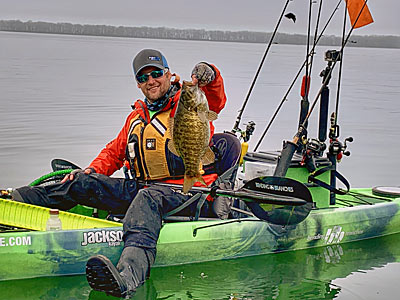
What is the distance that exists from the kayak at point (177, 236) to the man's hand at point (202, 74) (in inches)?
58.7

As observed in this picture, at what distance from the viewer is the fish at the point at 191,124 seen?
182 inches

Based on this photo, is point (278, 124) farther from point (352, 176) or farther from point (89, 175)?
point (89, 175)

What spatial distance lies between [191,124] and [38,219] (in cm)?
187

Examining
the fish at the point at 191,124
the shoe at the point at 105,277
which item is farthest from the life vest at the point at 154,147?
the shoe at the point at 105,277

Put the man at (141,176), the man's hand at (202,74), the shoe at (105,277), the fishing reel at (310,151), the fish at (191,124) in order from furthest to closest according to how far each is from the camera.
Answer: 1. the fishing reel at (310,151)
2. the man at (141,176)
3. the shoe at (105,277)
4. the man's hand at (202,74)
5. the fish at (191,124)

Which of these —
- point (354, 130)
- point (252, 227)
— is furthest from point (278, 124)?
point (252, 227)

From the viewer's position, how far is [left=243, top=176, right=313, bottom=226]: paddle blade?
610 centimetres

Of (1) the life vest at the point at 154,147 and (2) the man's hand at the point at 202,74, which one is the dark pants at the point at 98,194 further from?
(2) the man's hand at the point at 202,74

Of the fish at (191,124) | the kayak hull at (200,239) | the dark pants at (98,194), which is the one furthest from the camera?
the dark pants at (98,194)

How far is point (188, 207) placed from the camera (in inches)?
245

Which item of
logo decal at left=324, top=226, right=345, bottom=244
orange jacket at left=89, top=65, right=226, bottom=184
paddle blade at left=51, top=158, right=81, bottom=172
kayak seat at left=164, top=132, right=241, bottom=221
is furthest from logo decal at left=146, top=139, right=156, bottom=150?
logo decal at left=324, top=226, right=345, bottom=244

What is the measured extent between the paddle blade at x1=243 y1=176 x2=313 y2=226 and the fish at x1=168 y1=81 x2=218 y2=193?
1196 millimetres

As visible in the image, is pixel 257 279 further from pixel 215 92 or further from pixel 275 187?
pixel 215 92

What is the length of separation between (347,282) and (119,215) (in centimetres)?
194
